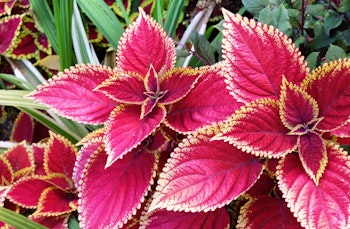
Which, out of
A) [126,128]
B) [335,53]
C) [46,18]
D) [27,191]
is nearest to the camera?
[126,128]

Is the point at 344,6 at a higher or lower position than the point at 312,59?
higher

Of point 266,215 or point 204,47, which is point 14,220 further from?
point 204,47

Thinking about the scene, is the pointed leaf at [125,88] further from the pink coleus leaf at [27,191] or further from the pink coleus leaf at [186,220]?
the pink coleus leaf at [27,191]

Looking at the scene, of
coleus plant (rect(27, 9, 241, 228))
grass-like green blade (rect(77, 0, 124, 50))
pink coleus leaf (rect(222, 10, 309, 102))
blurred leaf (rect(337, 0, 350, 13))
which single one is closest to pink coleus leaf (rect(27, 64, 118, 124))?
coleus plant (rect(27, 9, 241, 228))

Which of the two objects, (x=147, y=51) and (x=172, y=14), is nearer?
(x=147, y=51)

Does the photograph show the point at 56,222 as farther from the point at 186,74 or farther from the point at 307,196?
the point at 307,196

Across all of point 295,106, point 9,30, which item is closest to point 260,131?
point 295,106

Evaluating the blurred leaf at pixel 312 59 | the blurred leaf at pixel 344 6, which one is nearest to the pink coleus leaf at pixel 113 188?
the blurred leaf at pixel 312 59
